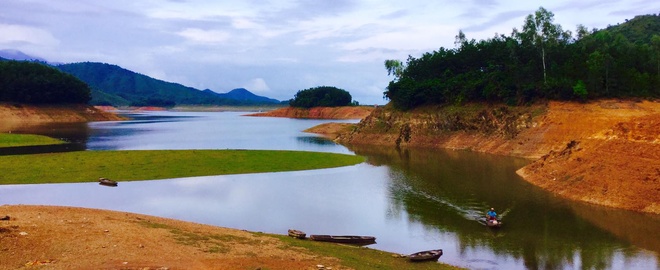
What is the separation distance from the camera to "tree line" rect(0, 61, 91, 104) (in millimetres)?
157875

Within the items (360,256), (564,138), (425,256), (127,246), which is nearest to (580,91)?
(564,138)

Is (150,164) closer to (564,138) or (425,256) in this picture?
(425,256)

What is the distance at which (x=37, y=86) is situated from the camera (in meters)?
162

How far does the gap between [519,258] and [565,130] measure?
5411 cm

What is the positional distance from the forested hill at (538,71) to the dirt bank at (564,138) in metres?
2.75

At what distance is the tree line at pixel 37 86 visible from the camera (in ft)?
518

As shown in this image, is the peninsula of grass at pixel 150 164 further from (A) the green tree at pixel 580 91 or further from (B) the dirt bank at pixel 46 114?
(B) the dirt bank at pixel 46 114

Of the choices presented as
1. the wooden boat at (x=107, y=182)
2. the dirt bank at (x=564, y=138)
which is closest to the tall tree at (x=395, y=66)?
the dirt bank at (x=564, y=138)

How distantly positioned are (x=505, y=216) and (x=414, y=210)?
637 centimetres

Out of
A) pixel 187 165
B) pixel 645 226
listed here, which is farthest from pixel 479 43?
pixel 645 226

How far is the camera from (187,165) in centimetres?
5822

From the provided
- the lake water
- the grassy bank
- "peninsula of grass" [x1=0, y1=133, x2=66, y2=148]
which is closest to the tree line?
"peninsula of grass" [x1=0, y1=133, x2=66, y2=148]

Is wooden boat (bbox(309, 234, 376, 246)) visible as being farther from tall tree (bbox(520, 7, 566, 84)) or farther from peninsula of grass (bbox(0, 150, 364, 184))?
tall tree (bbox(520, 7, 566, 84))

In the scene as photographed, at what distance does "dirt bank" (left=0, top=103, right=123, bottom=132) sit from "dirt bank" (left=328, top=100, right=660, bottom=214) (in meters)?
94.1
